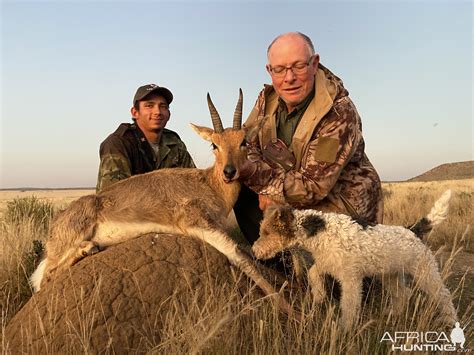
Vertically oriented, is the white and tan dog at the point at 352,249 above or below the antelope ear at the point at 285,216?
below

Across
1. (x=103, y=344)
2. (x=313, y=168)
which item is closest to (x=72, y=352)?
(x=103, y=344)

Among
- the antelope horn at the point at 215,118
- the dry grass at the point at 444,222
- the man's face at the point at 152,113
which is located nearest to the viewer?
the antelope horn at the point at 215,118

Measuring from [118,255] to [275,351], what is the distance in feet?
6.42

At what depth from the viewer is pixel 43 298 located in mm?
4609

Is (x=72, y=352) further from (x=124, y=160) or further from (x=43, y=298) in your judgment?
(x=124, y=160)

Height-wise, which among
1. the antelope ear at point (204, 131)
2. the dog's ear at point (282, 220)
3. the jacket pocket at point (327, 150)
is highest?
the antelope ear at point (204, 131)

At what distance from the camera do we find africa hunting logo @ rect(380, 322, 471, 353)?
3932 mm

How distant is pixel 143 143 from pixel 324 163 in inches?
126

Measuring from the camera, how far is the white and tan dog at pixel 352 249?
4.79 meters

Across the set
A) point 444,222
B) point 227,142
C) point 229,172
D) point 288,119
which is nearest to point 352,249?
point 229,172

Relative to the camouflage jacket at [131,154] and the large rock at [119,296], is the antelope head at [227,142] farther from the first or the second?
the camouflage jacket at [131,154]

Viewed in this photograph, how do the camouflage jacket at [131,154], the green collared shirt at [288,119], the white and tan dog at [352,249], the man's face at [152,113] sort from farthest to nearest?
the man's face at [152,113] < the camouflage jacket at [131,154] < the green collared shirt at [288,119] < the white and tan dog at [352,249]

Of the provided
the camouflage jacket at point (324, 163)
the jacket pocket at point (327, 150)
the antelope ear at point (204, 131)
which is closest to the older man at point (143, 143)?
the antelope ear at point (204, 131)

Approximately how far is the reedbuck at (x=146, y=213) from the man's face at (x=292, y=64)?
0.89 meters
